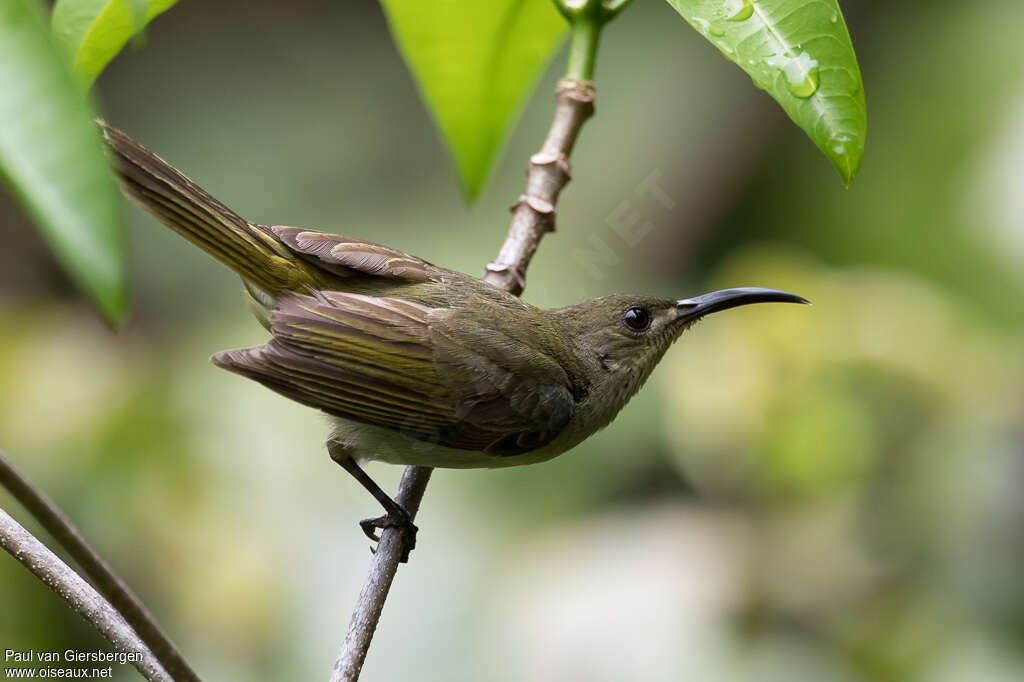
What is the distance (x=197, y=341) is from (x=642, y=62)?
3.27 m

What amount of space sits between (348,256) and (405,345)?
1.03 feet

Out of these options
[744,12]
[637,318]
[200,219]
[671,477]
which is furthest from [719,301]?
[671,477]

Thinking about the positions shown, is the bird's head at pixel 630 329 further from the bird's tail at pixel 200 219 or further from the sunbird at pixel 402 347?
the bird's tail at pixel 200 219

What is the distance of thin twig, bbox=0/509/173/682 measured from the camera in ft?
5.42

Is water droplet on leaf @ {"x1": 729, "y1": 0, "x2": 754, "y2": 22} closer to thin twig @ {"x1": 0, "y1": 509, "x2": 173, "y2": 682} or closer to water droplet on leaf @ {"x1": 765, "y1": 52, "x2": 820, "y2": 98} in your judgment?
water droplet on leaf @ {"x1": 765, "y1": 52, "x2": 820, "y2": 98}

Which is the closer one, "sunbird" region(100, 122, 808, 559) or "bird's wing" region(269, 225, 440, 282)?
"sunbird" region(100, 122, 808, 559)

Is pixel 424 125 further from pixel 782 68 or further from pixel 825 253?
pixel 782 68

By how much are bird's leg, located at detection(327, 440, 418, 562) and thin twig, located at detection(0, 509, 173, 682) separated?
3.63 feet

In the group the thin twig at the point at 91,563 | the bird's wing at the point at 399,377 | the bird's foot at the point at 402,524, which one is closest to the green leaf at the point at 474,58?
the bird's wing at the point at 399,377

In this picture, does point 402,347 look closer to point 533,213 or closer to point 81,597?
point 533,213

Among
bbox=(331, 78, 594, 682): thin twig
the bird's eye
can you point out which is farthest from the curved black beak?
bbox=(331, 78, 594, 682): thin twig

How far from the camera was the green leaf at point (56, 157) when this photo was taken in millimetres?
882

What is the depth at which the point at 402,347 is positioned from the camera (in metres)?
2.89

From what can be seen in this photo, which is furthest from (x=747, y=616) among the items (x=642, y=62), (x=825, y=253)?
(x=642, y=62)
